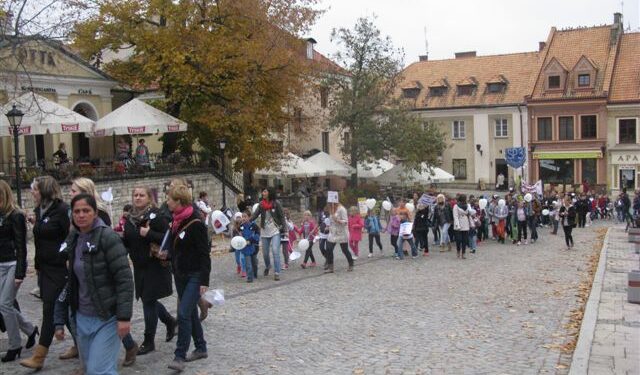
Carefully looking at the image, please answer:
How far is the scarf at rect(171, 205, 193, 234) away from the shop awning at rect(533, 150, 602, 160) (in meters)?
46.6

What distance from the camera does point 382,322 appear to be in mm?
9594

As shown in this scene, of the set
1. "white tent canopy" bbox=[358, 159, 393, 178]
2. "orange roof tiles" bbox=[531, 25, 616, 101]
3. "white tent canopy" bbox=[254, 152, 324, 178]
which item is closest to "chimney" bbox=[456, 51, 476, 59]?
"orange roof tiles" bbox=[531, 25, 616, 101]

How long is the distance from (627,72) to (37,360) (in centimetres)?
5016

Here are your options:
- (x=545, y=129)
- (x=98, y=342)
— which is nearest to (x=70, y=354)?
(x=98, y=342)

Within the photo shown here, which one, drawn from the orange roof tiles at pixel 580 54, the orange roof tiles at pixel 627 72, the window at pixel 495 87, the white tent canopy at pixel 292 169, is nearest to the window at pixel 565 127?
the orange roof tiles at pixel 580 54

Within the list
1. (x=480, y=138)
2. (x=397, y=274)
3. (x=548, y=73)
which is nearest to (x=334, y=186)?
(x=480, y=138)

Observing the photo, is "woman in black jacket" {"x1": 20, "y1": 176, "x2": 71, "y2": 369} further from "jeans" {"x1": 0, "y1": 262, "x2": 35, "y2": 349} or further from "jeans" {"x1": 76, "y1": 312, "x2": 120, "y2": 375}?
"jeans" {"x1": 76, "y1": 312, "x2": 120, "y2": 375}

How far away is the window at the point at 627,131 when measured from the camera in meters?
48.2

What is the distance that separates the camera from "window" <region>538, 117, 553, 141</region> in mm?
51219

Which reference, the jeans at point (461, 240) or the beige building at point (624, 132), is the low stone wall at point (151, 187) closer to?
the jeans at point (461, 240)

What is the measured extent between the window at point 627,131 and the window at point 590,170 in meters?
2.33

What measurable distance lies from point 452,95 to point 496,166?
6.87 metres

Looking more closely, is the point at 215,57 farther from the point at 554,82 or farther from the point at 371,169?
the point at 554,82

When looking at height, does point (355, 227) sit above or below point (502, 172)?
below
